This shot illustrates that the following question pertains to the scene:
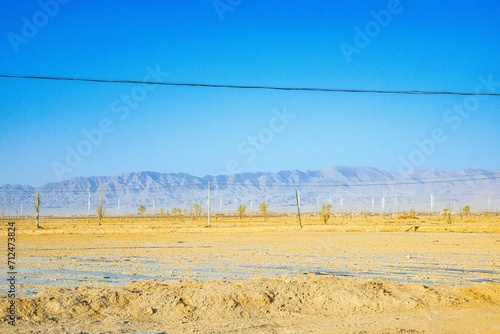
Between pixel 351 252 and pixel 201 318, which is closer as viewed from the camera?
pixel 201 318

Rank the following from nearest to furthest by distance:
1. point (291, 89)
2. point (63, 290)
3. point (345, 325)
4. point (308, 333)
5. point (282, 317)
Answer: point (308, 333)
point (345, 325)
point (282, 317)
point (63, 290)
point (291, 89)

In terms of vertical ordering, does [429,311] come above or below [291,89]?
below

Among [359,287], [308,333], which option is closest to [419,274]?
[359,287]

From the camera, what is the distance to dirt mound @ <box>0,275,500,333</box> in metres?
10.4

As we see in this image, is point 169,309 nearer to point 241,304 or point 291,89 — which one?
point 241,304

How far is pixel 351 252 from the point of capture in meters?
26.2

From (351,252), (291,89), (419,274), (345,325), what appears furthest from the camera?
(351,252)

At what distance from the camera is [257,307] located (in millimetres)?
11836

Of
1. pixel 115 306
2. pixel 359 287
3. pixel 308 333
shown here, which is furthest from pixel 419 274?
pixel 115 306

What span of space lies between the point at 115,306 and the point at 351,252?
16.6 metres

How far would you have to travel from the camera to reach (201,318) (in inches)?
436

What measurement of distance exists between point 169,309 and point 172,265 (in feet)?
29.0

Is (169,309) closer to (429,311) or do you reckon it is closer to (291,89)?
(429,311)

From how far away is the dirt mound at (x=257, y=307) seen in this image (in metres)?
10.4
